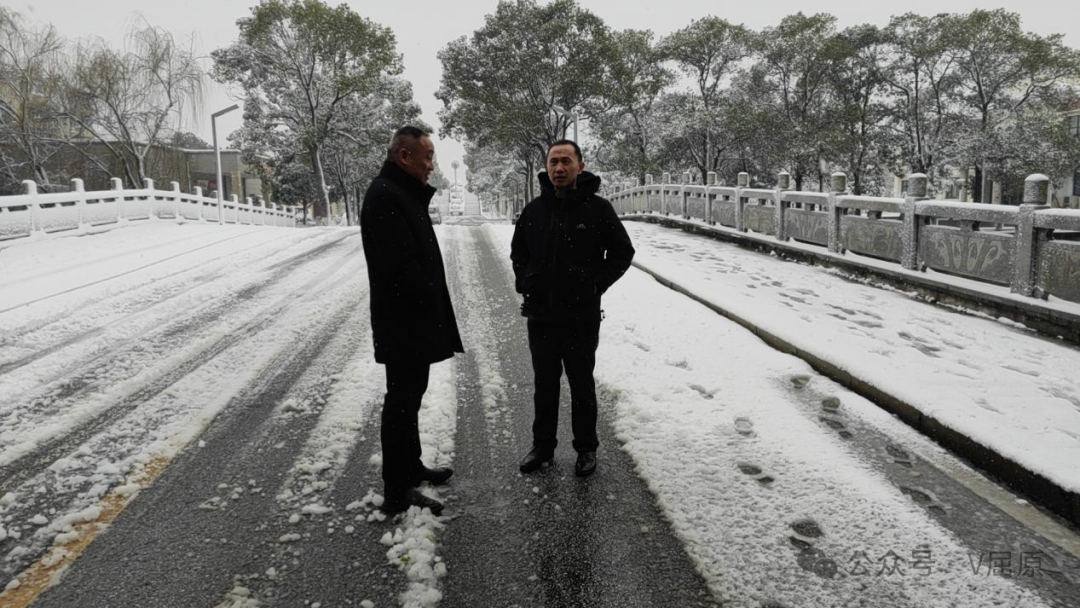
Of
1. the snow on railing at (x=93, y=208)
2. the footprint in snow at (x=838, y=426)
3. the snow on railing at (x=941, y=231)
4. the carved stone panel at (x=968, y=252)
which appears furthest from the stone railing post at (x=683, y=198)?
the snow on railing at (x=93, y=208)

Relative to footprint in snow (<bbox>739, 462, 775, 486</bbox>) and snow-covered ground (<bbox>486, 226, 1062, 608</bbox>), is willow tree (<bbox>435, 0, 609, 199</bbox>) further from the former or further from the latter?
footprint in snow (<bbox>739, 462, 775, 486</bbox>)

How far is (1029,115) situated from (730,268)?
2804 centimetres

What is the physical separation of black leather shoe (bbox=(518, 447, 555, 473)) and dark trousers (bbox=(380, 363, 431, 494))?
0.65 meters

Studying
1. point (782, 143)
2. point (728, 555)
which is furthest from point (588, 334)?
point (782, 143)

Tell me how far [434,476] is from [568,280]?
123 cm

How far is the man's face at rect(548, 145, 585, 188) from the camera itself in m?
3.37

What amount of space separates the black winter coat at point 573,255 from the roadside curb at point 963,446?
7.25 feet

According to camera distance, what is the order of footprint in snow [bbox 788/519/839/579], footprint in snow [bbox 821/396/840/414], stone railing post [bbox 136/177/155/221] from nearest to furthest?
footprint in snow [bbox 788/519/839/579]
footprint in snow [bbox 821/396/840/414]
stone railing post [bbox 136/177/155/221]

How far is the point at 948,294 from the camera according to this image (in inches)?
326

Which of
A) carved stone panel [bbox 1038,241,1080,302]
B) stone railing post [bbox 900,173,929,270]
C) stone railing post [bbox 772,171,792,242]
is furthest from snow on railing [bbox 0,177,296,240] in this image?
carved stone panel [bbox 1038,241,1080,302]

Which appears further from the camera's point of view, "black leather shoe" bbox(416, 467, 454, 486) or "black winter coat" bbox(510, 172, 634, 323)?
"black winter coat" bbox(510, 172, 634, 323)

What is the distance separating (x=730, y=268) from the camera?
37.7 feet

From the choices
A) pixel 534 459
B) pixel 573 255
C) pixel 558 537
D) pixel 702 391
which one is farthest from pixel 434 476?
pixel 702 391

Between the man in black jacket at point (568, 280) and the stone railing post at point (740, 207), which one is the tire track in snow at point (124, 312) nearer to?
the man in black jacket at point (568, 280)
